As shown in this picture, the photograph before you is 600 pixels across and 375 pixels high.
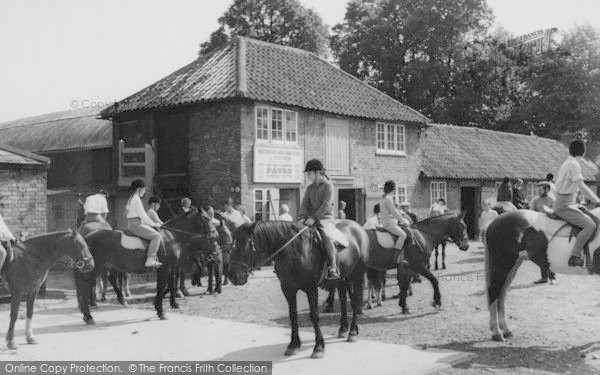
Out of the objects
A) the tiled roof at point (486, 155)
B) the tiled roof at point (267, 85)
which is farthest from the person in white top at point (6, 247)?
the tiled roof at point (486, 155)

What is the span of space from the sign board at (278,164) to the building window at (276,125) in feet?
1.10

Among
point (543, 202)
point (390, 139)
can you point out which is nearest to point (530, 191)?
point (390, 139)

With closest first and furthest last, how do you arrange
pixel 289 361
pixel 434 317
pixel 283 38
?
pixel 289 361, pixel 434 317, pixel 283 38

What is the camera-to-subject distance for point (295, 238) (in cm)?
795

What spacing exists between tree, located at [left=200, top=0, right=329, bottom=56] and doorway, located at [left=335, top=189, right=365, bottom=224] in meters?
17.1

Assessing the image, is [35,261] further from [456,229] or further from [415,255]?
[456,229]

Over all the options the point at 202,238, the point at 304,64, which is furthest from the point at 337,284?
the point at 304,64

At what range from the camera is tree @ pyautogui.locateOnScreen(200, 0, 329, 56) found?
38.0 meters

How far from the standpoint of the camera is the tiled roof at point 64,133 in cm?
2961

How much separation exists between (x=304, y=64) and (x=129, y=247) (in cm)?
1552

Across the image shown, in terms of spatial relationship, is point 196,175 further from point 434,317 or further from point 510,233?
point 510,233

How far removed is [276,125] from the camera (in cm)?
2081

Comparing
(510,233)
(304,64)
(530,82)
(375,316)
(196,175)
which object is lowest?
(375,316)

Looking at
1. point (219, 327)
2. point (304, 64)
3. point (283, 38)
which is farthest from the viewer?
point (283, 38)
